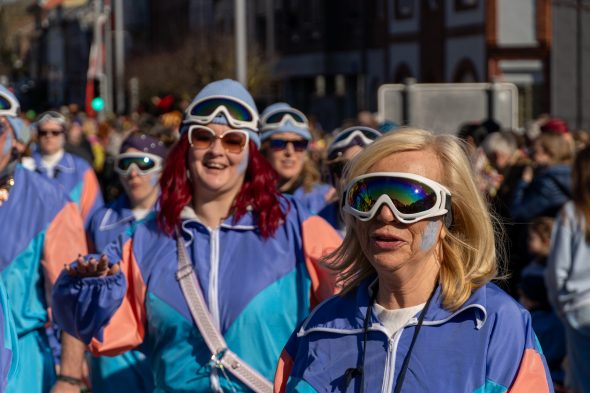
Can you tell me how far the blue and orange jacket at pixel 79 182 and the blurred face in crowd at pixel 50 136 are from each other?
0.46m

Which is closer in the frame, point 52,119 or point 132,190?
point 132,190

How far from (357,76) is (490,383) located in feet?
124

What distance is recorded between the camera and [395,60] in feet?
121

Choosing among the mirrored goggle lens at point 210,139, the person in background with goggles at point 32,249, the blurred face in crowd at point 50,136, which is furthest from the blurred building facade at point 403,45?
the mirrored goggle lens at point 210,139

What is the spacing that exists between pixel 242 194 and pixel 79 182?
498cm

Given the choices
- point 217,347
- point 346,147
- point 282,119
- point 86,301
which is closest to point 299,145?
point 282,119

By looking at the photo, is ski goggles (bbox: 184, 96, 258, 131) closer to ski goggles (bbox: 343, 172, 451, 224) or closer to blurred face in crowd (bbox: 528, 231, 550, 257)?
ski goggles (bbox: 343, 172, 451, 224)

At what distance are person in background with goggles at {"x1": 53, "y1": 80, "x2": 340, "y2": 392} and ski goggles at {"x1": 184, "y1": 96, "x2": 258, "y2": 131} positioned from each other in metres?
0.07

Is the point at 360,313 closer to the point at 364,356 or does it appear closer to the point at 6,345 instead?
the point at 364,356

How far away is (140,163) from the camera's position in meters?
8.52

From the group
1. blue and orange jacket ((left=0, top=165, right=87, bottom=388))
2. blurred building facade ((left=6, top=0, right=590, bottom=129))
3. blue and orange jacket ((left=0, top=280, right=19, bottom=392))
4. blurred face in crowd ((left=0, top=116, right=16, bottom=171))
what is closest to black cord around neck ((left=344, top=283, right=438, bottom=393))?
blue and orange jacket ((left=0, top=280, right=19, bottom=392))

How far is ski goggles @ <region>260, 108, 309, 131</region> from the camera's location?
906 centimetres

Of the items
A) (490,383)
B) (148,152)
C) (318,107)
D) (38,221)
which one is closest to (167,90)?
(318,107)

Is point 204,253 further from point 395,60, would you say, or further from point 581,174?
point 395,60
